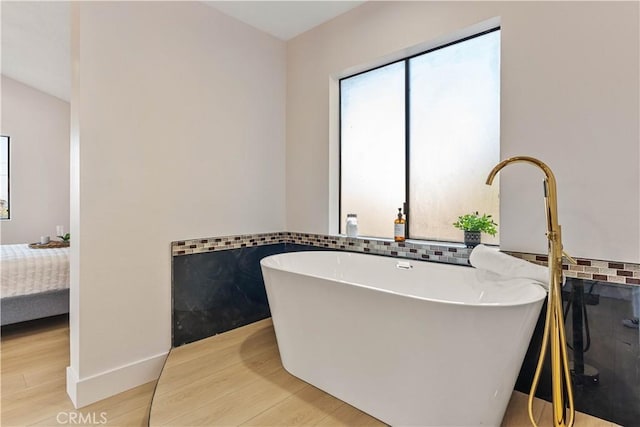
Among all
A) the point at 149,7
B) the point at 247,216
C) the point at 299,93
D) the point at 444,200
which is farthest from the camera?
the point at 299,93

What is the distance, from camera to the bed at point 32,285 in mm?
2646

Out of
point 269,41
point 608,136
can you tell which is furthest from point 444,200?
point 269,41

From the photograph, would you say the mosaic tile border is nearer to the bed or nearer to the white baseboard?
the white baseboard

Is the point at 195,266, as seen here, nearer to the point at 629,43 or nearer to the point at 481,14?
the point at 481,14

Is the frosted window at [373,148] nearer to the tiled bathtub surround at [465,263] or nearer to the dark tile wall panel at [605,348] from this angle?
the tiled bathtub surround at [465,263]

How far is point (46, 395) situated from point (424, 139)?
290 cm

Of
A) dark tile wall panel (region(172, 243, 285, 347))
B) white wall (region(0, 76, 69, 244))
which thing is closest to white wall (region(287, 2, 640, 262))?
dark tile wall panel (region(172, 243, 285, 347))

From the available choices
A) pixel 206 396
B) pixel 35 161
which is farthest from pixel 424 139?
pixel 35 161

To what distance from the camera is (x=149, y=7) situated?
200 centimetres

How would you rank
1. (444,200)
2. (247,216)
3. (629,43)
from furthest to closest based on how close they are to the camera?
1. (247,216)
2. (444,200)
3. (629,43)

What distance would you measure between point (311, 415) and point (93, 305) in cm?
137

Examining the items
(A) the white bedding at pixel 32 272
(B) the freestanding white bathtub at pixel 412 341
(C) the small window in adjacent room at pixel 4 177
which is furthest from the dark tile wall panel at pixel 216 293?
(C) the small window in adjacent room at pixel 4 177

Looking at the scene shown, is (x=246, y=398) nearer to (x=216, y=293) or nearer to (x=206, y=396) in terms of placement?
(x=206, y=396)

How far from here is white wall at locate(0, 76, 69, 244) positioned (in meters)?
4.43
